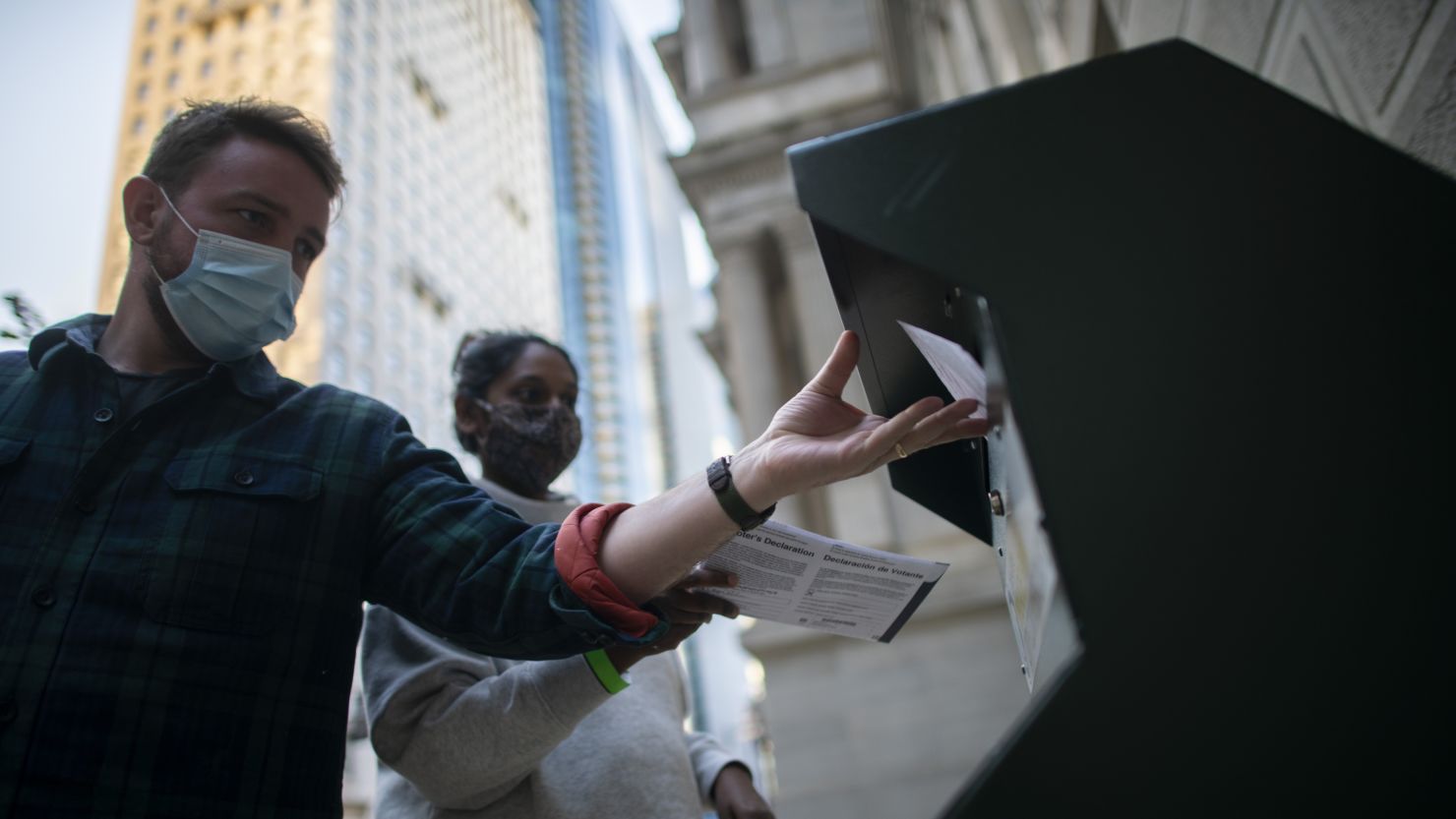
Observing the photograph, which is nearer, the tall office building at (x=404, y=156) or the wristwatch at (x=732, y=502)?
the wristwatch at (x=732, y=502)

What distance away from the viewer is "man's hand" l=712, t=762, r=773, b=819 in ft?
6.97

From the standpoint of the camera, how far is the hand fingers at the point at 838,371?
1.30 m

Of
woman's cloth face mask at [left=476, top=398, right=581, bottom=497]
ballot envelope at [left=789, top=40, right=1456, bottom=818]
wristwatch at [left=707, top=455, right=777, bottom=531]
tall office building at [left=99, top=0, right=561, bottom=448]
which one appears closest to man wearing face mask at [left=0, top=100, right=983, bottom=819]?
wristwatch at [left=707, top=455, right=777, bottom=531]

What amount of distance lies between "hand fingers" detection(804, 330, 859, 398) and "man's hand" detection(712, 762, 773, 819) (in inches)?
50.6

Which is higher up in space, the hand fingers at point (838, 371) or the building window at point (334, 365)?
the building window at point (334, 365)

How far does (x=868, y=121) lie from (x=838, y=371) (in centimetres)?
997

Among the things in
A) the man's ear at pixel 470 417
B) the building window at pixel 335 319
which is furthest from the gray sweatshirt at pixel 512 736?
the building window at pixel 335 319

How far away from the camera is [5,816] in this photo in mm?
1107

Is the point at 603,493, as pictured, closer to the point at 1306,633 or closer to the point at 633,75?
the point at 633,75

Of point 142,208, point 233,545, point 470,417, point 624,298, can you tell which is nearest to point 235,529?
point 233,545

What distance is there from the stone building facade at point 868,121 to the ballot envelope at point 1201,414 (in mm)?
734

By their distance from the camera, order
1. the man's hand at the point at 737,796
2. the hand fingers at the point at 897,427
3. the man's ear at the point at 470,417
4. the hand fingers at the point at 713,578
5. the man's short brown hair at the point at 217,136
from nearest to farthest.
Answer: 1. the hand fingers at the point at 897,427
2. the hand fingers at the point at 713,578
3. the man's short brown hair at the point at 217,136
4. the man's hand at the point at 737,796
5. the man's ear at the point at 470,417

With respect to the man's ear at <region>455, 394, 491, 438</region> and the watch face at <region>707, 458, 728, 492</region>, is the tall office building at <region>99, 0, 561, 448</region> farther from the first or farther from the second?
the watch face at <region>707, 458, 728, 492</region>

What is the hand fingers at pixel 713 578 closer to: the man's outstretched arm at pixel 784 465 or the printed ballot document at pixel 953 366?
the man's outstretched arm at pixel 784 465
